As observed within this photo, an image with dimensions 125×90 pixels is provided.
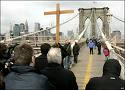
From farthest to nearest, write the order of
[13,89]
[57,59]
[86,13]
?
[86,13]
[57,59]
[13,89]

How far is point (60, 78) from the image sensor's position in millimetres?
6473

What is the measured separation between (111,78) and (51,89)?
819mm

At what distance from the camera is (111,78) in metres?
5.75

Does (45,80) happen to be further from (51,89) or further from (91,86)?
(91,86)

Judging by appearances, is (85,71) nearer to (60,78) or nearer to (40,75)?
(60,78)

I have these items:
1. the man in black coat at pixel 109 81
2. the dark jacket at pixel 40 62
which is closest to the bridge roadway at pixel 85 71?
the dark jacket at pixel 40 62

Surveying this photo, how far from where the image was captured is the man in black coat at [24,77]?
17.5 ft

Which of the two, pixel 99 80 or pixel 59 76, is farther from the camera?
pixel 59 76

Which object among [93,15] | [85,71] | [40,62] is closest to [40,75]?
[40,62]

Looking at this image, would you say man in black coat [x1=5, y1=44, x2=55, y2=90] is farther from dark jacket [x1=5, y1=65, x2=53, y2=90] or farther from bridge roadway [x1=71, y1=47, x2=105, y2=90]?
bridge roadway [x1=71, y1=47, x2=105, y2=90]

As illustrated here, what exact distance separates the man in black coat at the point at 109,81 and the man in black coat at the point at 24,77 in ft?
2.01

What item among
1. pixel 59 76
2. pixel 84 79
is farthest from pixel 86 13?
pixel 59 76

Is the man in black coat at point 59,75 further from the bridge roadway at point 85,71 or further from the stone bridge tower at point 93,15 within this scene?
the stone bridge tower at point 93,15

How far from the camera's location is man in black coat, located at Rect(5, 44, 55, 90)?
533 centimetres
